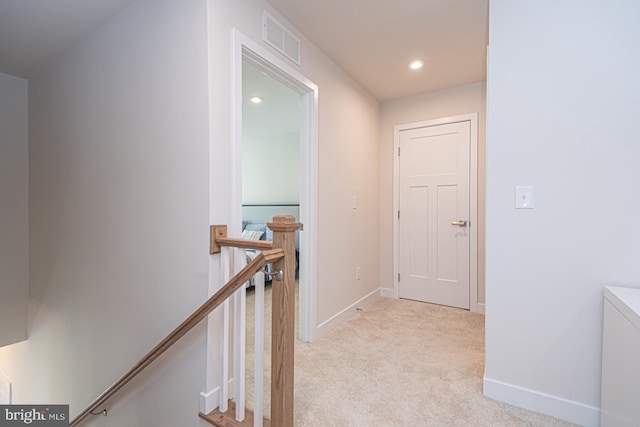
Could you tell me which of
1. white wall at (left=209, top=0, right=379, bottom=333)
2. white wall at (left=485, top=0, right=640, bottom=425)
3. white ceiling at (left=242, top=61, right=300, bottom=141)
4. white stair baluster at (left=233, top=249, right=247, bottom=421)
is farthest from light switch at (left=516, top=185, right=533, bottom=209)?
white ceiling at (left=242, top=61, right=300, bottom=141)

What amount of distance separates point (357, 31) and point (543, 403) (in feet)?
8.55

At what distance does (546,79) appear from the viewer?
1.48 m

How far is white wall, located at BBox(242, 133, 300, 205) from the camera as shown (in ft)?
17.1

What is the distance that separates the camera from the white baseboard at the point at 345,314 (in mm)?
2418

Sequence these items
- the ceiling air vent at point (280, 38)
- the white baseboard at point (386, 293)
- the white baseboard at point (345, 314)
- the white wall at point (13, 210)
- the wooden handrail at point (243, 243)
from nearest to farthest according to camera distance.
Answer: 1. the wooden handrail at point (243, 243)
2. the ceiling air vent at point (280, 38)
3. the white baseboard at point (345, 314)
4. the white wall at point (13, 210)
5. the white baseboard at point (386, 293)

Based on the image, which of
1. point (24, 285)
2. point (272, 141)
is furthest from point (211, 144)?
point (272, 141)

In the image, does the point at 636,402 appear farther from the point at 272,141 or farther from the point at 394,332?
the point at 272,141

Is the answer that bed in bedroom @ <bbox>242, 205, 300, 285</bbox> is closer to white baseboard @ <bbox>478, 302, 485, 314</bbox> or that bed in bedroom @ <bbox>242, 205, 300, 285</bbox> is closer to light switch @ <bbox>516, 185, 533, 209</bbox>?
white baseboard @ <bbox>478, 302, 485, 314</bbox>

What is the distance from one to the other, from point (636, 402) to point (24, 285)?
458 cm

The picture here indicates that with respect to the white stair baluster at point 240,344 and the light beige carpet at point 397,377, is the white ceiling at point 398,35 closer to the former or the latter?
the white stair baluster at point 240,344

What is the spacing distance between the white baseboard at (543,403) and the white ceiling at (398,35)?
2.33 metres

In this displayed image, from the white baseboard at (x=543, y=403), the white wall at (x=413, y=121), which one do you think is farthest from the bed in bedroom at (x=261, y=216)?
the white baseboard at (x=543, y=403)

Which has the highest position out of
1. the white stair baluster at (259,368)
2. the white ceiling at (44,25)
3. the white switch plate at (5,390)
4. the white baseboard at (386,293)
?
the white ceiling at (44,25)

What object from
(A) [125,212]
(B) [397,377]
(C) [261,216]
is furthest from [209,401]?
(C) [261,216]
